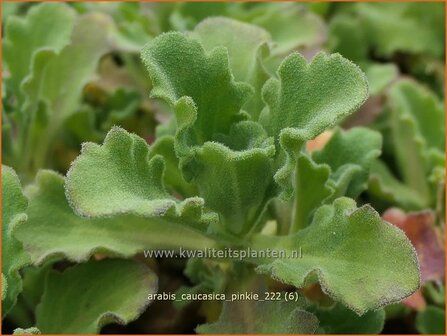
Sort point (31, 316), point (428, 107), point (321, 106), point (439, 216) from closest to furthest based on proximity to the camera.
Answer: point (321, 106) < point (31, 316) < point (439, 216) < point (428, 107)

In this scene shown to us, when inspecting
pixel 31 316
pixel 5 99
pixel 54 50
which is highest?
pixel 54 50

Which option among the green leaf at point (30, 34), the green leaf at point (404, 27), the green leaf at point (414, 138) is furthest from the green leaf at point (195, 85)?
the green leaf at point (404, 27)

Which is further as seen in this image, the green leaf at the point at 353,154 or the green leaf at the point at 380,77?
the green leaf at the point at 380,77

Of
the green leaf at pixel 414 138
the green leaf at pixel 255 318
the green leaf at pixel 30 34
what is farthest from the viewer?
the green leaf at pixel 414 138

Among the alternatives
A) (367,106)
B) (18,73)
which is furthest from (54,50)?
(367,106)

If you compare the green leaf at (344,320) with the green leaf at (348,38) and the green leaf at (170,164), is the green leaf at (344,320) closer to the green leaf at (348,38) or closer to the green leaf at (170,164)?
the green leaf at (170,164)

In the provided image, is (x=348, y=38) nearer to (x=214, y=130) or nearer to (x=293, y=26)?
(x=293, y=26)

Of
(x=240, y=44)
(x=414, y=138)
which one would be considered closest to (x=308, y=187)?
(x=240, y=44)

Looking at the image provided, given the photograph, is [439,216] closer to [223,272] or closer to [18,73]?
[223,272]
